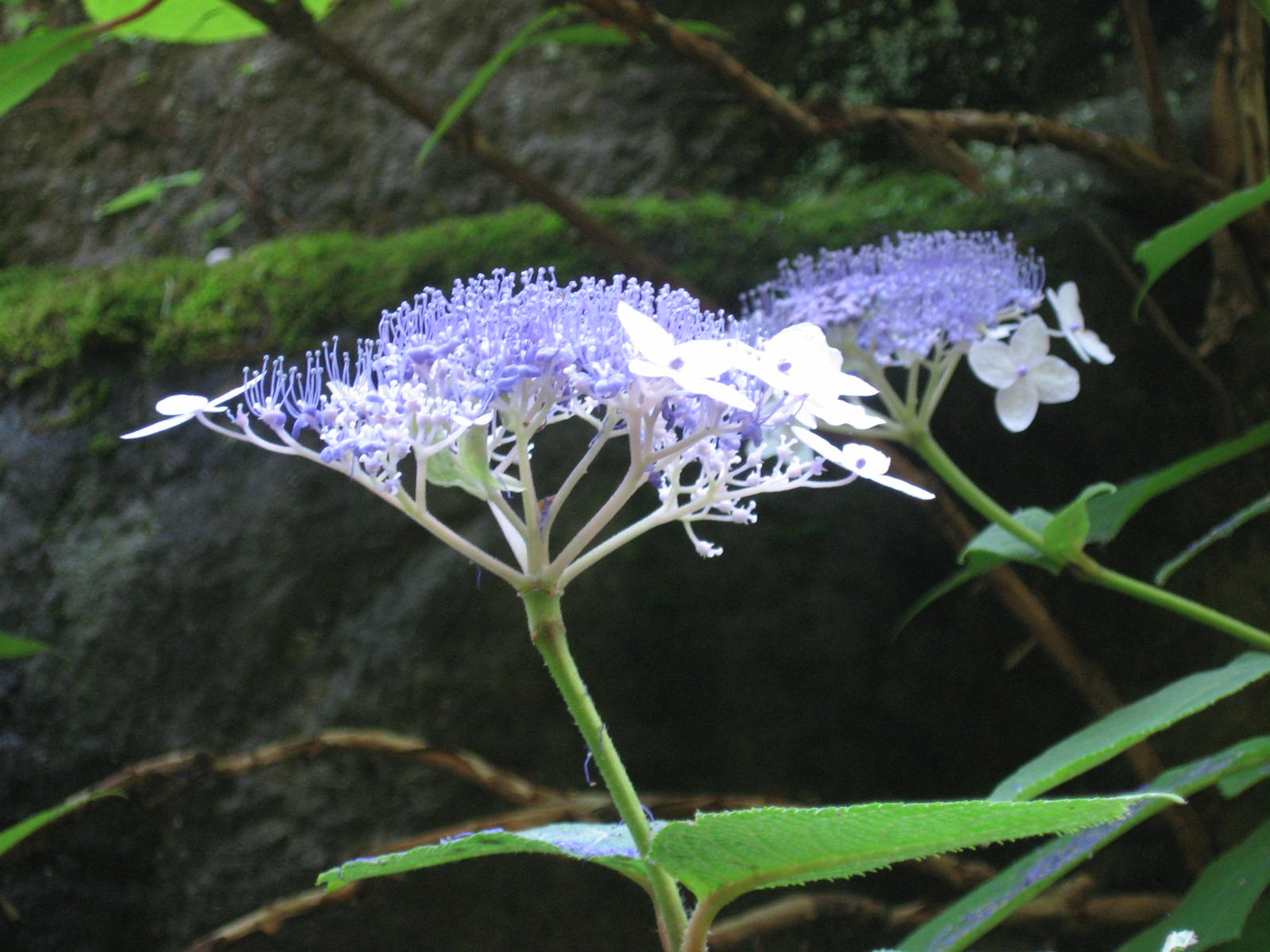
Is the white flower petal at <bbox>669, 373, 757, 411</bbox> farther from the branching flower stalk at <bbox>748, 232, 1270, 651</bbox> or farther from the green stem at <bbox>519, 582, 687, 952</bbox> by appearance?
the branching flower stalk at <bbox>748, 232, 1270, 651</bbox>

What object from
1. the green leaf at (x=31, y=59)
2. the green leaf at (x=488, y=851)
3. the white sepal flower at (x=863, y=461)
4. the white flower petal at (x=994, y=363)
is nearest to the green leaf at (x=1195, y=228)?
the white flower petal at (x=994, y=363)

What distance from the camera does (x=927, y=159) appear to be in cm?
119

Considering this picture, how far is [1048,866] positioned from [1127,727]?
15 cm

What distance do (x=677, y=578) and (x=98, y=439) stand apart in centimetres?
83

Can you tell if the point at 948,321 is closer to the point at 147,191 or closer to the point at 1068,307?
the point at 1068,307

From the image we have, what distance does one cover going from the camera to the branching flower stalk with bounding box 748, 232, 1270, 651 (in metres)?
0.93

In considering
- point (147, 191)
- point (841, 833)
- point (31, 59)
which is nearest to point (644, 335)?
point (841, 833)

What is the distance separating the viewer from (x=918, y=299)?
96 cm

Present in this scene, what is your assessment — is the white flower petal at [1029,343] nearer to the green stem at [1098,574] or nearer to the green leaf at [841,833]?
Answer: the green stem at [1098,574]

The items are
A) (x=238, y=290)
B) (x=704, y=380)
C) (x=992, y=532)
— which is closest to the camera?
(x=704, y=380)

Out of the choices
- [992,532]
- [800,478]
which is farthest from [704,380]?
[992,532]

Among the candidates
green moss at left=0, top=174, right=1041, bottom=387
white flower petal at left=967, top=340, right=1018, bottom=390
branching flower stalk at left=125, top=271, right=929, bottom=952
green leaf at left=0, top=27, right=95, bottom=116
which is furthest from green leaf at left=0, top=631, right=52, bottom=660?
white flower petal at left=967, top=340, right=1018, bottom=390

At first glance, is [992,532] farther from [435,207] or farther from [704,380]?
[435,207]

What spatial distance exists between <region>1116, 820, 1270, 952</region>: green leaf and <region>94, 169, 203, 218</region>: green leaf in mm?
2081
